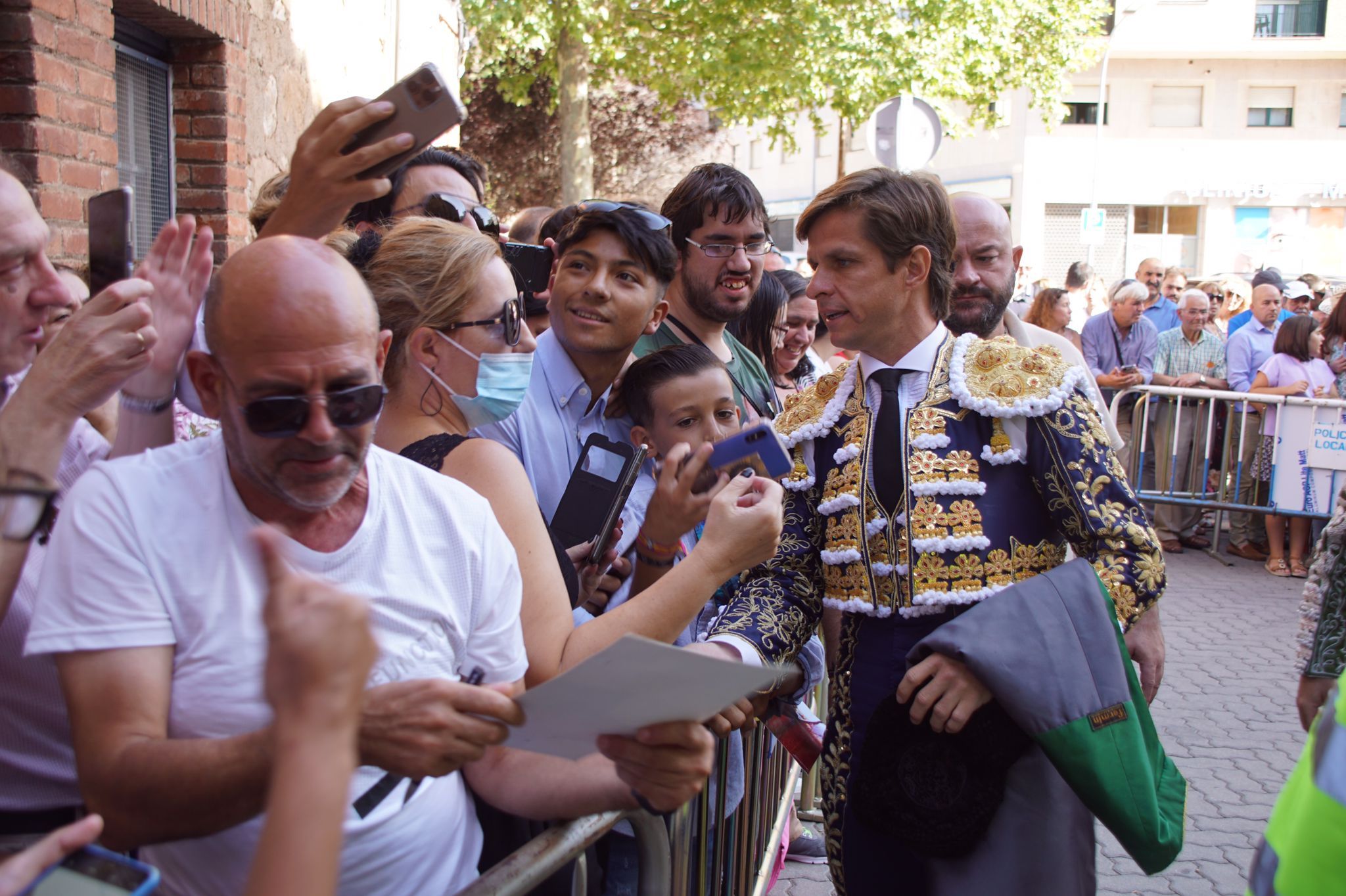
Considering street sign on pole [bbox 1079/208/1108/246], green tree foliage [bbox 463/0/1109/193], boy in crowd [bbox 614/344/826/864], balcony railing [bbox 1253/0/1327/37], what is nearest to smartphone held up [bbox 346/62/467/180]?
boy in crowd [bbox 614/344/826/864]

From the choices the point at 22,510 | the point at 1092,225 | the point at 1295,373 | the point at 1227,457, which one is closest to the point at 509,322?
the point at 22,510

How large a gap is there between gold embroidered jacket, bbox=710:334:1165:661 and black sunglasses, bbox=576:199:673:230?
0.93 m

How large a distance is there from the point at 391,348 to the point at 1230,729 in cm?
533

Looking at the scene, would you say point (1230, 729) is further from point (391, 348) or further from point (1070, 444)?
point (391, 348)

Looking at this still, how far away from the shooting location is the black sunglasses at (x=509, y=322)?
2.67m

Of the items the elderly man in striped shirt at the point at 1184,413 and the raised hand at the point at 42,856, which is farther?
the elderly man in striped shirt at the point at 1184,413

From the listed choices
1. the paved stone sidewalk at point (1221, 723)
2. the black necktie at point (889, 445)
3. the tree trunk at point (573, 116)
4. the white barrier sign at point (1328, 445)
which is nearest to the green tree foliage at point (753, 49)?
the tree trunk at point (573, 116)

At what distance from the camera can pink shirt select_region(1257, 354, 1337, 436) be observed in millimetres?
10031

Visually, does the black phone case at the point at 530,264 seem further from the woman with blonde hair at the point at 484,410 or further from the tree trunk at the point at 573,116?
the tree trunk at the point at 573,116

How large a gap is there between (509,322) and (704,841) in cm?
130

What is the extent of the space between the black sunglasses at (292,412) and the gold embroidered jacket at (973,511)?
3.86ft

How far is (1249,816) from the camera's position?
508 cm

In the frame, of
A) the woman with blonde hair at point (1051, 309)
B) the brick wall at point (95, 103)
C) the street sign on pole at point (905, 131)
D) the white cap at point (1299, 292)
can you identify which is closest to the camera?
the brick wall at point (95, 103)

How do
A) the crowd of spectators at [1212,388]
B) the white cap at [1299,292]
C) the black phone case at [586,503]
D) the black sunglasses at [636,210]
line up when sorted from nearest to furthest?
1. the black phone case at [586,503]
2. the black sunglasses at [636,210]
3. the crowd of spectators at [1212,388]
4. the white cap at [1299,292]
